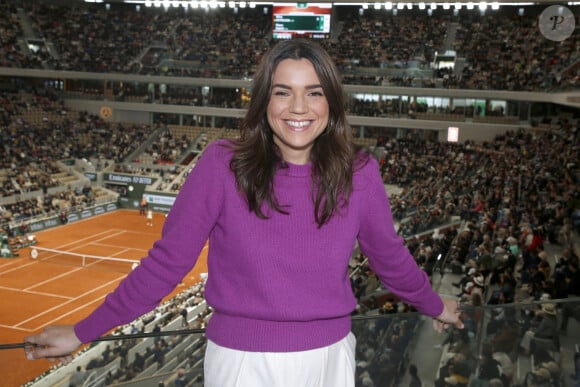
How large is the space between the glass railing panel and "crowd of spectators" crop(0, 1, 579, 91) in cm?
3041

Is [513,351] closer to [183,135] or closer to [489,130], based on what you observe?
[489,130]

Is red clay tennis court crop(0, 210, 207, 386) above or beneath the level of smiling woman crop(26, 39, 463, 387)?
beneath

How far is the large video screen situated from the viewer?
127 ft

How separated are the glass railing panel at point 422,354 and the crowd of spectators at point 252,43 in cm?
3041

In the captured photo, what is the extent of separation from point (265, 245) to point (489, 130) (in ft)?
109

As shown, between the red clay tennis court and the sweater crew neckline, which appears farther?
the red clay tennis court

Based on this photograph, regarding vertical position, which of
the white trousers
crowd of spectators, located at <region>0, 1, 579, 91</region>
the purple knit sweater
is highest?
crowd of spectators, located at <region>0, 1, 579, 91</region>

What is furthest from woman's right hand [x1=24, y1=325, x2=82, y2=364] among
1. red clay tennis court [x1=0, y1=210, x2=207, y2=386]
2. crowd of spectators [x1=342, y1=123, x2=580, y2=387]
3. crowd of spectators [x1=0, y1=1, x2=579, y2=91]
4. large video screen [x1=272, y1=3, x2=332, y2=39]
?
large video screen [x1=272, y1=3, x2=332, y2=39]

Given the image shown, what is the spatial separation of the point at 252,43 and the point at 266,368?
42.5 meters

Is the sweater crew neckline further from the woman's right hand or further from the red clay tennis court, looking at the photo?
the red clay tennis court

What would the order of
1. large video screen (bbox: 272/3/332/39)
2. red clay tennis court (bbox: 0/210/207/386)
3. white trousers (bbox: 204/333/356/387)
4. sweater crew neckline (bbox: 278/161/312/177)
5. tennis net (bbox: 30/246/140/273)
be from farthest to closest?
1. large video screen (bbox: 272/3/332/39)
2. tennis net (bbox: 30/246/140/273)
3. red clay tennis court (bbox: 0/210/207/386)
4. sweater crew neckline (bbox: 278/161/312/177)
5. white trousers (bbox: 204/333/356/387)

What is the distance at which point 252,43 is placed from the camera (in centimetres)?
4297

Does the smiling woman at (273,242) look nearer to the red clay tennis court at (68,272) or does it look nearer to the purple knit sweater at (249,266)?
the purple knit sweater at (249,266)

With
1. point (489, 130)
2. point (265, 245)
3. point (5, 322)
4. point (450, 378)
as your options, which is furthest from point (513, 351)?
point (489, 130)
